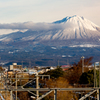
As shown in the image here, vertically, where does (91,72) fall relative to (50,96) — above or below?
above

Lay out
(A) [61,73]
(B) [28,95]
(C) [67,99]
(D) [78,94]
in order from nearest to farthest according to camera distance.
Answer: (C) [67,99]
(D) [78,94]
(B) [28,95]
(A) [61,73]

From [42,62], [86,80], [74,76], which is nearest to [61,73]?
[74,76]

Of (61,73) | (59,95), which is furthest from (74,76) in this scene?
(59,95)

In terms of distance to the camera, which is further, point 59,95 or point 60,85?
point 60,85

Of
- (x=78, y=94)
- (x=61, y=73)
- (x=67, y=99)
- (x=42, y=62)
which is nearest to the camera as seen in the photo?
(x=67, y=99)

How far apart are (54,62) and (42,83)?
145287mm

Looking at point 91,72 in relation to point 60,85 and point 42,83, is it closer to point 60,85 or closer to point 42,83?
point 60,85

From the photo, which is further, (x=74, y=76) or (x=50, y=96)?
(x=74, y=76)

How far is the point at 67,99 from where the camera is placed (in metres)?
34.5

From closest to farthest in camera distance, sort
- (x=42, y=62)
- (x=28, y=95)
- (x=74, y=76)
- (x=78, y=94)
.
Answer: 1. (x=78, y=94)
2. (x=28, y=95)
3. (x=74, y=76)
4. (x=42, y=62)

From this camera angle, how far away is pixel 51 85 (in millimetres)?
39000

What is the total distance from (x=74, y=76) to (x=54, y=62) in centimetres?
13807

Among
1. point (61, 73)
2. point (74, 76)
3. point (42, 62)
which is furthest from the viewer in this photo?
point (42, 62)

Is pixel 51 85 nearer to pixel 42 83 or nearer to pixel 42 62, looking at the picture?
pixel 42 83
